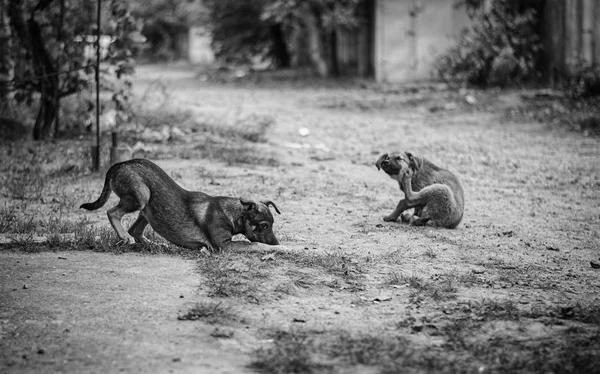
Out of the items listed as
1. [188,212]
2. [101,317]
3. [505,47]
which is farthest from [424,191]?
[505,47]

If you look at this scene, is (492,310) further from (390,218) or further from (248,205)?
(390,218)

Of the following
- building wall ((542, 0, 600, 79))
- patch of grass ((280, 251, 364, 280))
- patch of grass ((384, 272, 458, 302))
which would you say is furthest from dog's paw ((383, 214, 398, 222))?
building wall ((542, 0, 600, 79))

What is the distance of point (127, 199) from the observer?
707 centimetres

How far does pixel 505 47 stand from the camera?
22.3 metres

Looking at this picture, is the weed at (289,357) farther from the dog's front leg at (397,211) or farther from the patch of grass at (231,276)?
the dog's front leg at (397,211)

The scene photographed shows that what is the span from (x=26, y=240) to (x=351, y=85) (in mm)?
19188

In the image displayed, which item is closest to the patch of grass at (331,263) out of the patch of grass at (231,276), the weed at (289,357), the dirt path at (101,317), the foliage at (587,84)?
the patch of grass at (231,276)

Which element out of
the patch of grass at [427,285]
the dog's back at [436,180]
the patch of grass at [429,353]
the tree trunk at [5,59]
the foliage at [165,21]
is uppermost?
the foliage at [165,21]

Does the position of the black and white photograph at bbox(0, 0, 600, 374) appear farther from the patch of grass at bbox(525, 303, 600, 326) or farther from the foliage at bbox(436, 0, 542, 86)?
the foliage at bbox(436, 0, 542, 86)

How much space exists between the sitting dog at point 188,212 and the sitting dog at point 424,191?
2.07m

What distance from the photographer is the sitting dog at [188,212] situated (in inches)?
275

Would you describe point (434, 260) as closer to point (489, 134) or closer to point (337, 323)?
point (337, 323)

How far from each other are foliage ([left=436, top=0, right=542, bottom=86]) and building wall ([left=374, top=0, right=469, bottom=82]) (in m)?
2.75

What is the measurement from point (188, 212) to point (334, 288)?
4.51 feet
